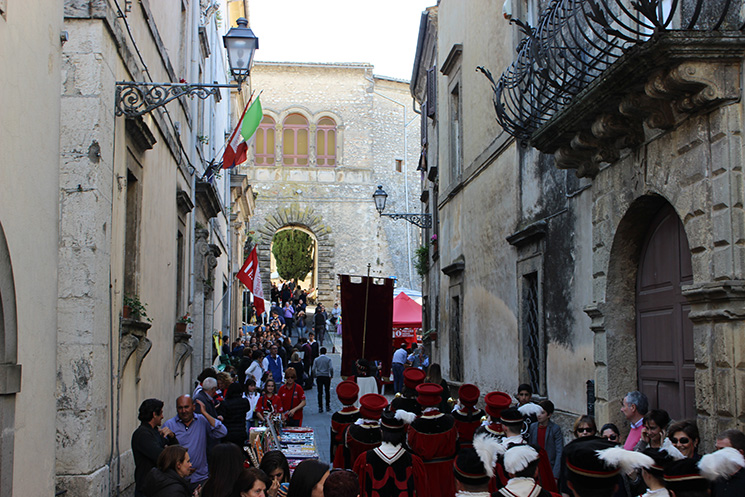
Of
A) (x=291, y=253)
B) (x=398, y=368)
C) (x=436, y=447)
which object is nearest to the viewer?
(x=436, y=447)

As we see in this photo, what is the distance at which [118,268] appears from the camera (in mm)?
9117

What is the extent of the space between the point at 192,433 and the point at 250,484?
3.62 meters

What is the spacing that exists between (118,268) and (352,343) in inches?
349

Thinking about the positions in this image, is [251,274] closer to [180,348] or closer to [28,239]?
[180,348]

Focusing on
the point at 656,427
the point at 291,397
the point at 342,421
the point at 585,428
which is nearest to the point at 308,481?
the point at 656,427

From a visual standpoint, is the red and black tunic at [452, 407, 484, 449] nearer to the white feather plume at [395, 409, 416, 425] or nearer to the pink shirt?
the white feather plume at [395, 409, 416, 425]

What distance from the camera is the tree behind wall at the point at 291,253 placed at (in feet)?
186

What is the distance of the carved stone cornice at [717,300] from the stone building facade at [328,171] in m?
43.2

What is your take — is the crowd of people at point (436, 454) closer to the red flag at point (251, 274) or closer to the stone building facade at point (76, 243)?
the stone building facade at point (76, 243)

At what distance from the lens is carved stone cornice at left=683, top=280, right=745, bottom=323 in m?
6.38

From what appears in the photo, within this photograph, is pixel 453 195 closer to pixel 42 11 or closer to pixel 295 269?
pixel 42 11

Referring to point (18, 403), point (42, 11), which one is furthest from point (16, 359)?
point (42, 11)

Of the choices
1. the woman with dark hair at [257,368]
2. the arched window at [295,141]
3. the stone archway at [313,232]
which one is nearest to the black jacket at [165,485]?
the woman with dark hair at [257,368]

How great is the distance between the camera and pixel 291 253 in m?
56.7
